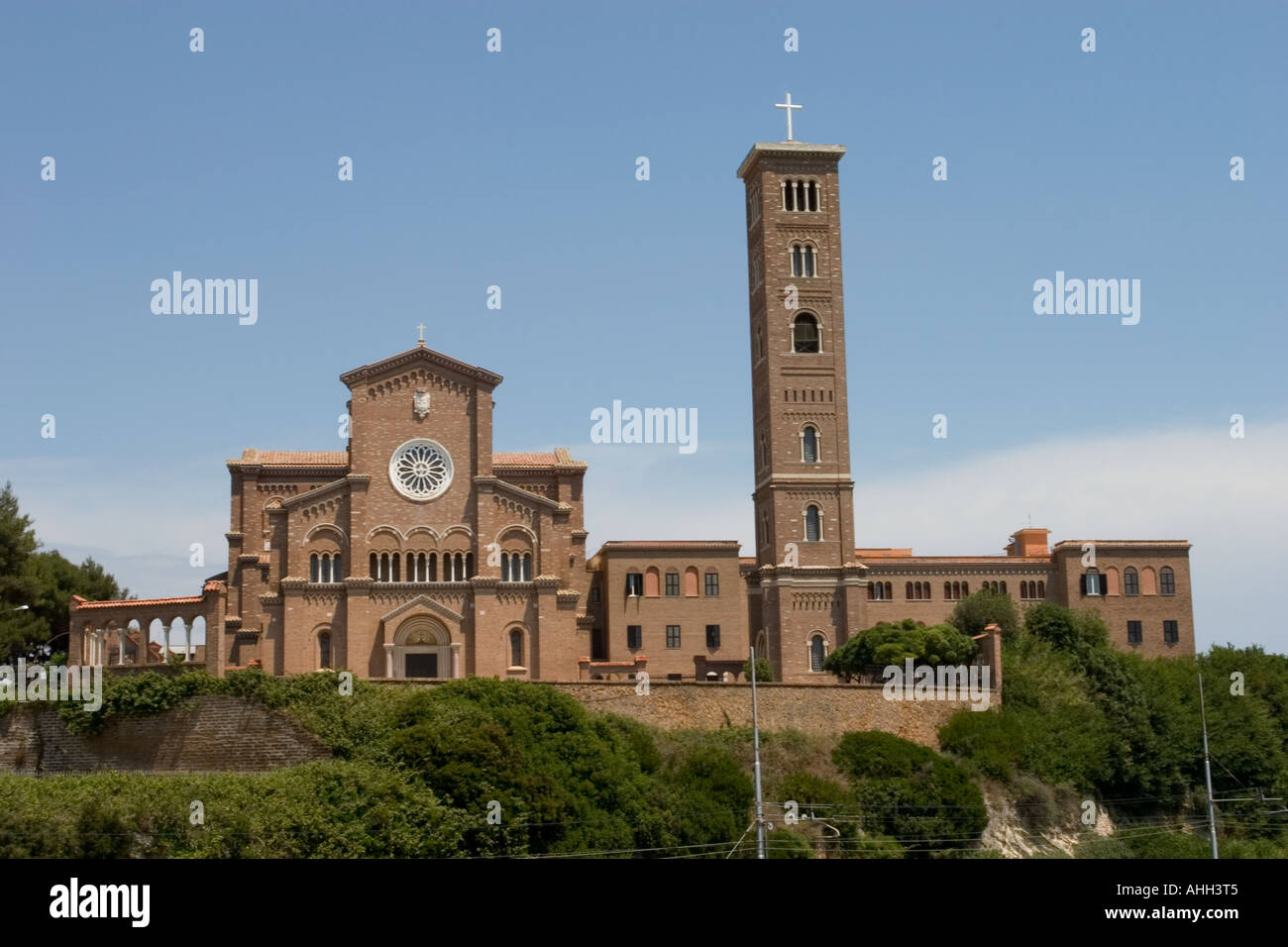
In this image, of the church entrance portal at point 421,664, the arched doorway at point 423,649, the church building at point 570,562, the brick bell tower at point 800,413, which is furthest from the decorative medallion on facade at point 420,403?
the brick bell tower at point 800,413

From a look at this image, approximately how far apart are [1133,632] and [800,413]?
25.1 meters

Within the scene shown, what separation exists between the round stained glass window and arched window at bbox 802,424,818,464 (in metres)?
16.9

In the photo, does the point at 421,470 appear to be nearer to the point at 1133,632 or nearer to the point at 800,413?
the point at 800,413

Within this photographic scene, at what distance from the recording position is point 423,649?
62.6 meters

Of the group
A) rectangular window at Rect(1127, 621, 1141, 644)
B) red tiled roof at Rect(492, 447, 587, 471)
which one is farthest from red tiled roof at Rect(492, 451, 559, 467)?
rectangular window at Rect(1127, 621, 1141, 644)

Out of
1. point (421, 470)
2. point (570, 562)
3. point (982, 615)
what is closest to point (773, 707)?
point (570, 562)

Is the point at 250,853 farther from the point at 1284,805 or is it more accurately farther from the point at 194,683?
the point at 1284,805

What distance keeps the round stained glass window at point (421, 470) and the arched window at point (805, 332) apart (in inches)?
713

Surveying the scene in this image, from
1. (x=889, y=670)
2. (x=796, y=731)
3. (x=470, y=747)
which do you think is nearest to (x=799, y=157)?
(x=889, y=670)

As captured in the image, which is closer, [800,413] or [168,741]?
[168,741]
